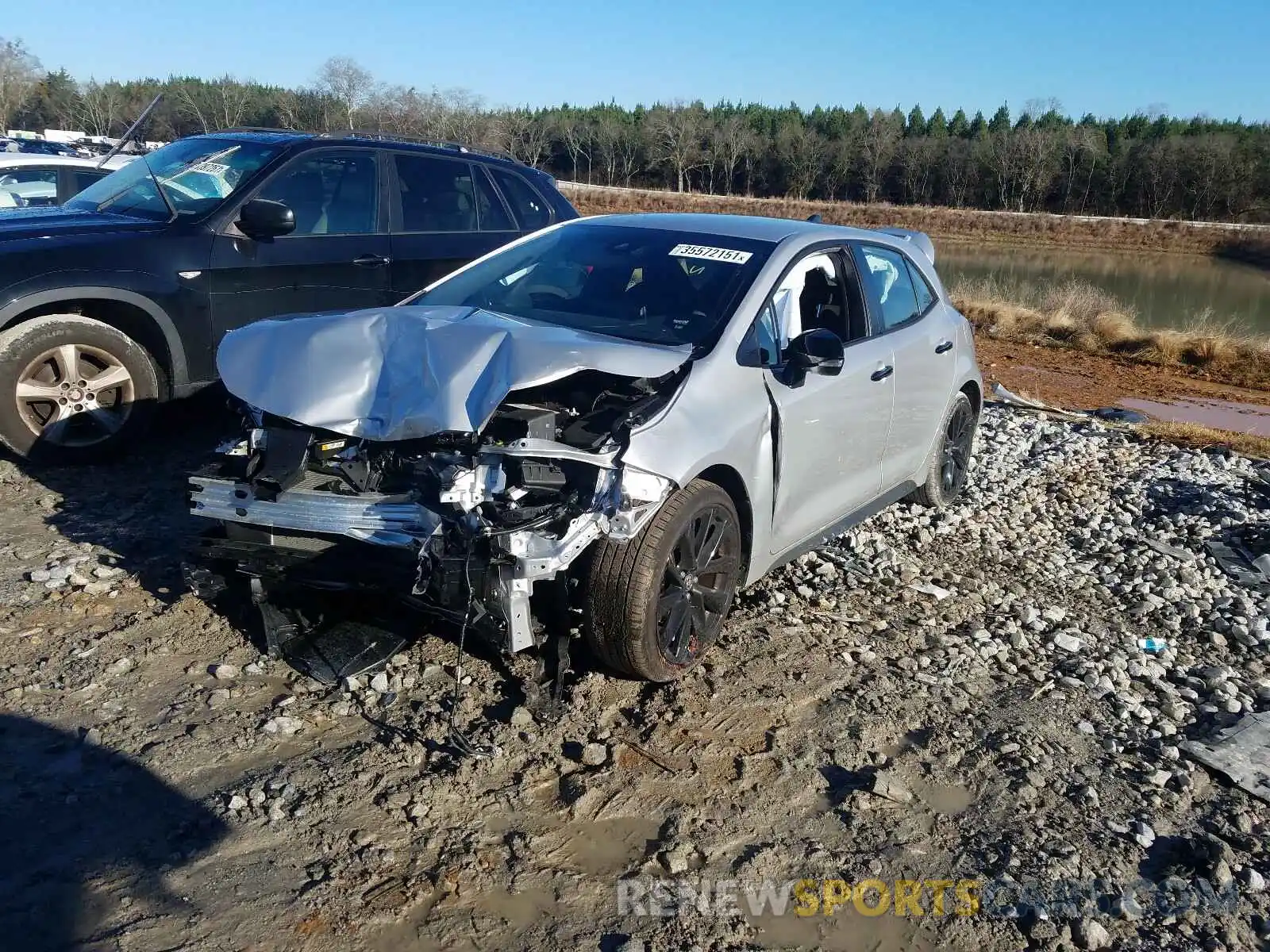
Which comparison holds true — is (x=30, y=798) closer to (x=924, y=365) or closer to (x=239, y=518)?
(x=239, y=518)

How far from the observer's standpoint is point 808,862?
120 inches

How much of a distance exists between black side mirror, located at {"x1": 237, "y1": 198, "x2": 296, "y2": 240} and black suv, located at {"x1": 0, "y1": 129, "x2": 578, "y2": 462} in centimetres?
1

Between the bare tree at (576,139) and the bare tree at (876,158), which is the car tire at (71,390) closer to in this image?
the bare tree at (876,158)

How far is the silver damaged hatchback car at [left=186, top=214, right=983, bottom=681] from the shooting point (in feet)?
11.4

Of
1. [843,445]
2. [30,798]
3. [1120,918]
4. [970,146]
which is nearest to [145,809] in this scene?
[30,798]

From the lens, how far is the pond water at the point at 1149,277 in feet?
83.0

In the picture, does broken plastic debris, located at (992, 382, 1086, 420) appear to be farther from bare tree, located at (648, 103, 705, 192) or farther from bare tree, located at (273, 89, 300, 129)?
bare tree, located at (648, 103, 705, 192)

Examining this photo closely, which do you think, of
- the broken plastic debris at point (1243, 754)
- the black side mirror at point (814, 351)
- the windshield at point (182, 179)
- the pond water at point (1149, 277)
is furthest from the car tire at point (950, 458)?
the pond water at point (1149, 277)

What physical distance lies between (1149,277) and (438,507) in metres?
39.7

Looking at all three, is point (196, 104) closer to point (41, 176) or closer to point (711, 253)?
point (41, 176)

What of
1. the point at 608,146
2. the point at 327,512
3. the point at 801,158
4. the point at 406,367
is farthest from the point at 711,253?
→ the point at 608,146

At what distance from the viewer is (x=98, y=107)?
66312mm

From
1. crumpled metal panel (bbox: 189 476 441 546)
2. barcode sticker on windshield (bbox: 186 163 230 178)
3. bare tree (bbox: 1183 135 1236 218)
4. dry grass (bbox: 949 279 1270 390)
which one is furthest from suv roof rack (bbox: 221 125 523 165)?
bare tree (bbox: 1183 135 1236 218)

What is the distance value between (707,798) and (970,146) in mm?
86711
